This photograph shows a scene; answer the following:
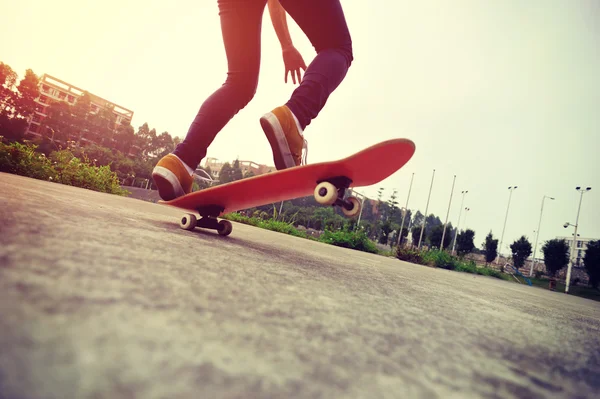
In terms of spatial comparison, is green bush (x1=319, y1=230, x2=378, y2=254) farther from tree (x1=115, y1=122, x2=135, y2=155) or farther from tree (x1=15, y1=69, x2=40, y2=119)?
tree (x1=115, y1=122, x2=135, y2=155)

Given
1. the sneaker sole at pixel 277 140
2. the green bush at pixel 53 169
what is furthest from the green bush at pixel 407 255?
the sneaker sole at pixel 277 140

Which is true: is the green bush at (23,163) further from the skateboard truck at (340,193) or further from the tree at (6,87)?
the tree at (6,87)

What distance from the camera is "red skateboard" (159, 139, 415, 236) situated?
3.72 ft

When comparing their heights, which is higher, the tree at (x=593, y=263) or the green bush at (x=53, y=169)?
the tree at (x=593, y=263)

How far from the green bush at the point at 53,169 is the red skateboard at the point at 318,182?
16.6ft

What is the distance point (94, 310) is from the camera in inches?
9.5

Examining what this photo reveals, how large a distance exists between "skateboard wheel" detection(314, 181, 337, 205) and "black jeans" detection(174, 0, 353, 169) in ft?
1.32

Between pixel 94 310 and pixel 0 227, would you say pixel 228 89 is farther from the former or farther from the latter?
pixel 94 310

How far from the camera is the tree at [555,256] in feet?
92.9

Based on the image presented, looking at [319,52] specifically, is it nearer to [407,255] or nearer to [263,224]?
[263,224]

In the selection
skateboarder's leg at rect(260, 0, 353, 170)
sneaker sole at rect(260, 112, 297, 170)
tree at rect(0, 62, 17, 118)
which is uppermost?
tree at rect(0, 62, 17, 118)

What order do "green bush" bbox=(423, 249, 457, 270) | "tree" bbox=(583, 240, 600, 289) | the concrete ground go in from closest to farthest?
the concrete ground, "green bush" bbox=(423, 249, 457, 270), "tree" bbox=(583, 240, 600, 289)

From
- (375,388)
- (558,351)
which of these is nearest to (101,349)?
(375,388)

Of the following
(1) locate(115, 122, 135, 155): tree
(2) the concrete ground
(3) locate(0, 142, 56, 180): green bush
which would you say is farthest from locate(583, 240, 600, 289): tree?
(1) locate(115, 122, 135, 155): tree
